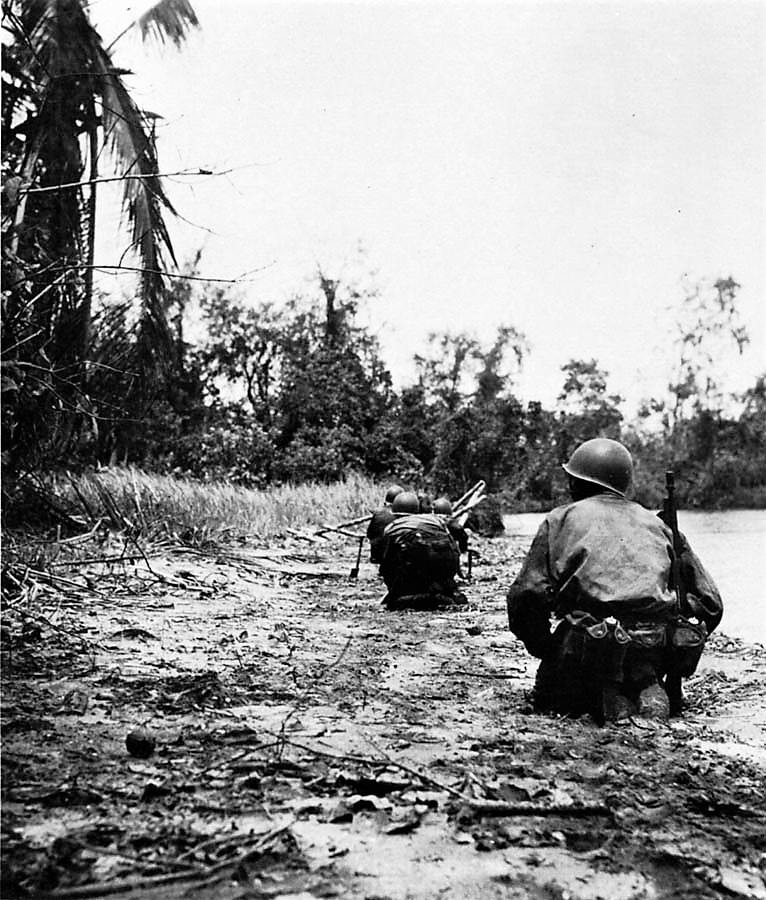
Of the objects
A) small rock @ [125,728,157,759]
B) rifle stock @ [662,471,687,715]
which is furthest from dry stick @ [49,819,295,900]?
rifle stock @ [662,471,687,715]

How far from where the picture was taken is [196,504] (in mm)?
11977

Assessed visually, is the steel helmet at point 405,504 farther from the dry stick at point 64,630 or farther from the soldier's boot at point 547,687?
the soldier's boot at point 547,687

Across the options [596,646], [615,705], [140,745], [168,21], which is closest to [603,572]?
[596,646]

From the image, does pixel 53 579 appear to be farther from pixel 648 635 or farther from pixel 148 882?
pixel 148 882

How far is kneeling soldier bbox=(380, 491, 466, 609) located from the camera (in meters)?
9.38

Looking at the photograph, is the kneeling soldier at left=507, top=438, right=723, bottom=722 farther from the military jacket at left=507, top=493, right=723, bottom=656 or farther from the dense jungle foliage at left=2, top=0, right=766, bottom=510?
the dense jungle foliage at left=2, top=0, right=766, bottom=510

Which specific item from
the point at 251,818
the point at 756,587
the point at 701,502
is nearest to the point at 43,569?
the point at 251,818

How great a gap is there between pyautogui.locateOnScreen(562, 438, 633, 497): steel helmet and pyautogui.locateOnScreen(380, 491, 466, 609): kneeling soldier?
14.0 feet

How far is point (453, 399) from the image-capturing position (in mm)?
27969

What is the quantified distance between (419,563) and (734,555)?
13.6 metres

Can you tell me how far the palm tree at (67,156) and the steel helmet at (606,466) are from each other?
317 cm

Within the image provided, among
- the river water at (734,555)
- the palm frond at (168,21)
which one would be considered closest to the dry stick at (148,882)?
the palm frond at (168,21)

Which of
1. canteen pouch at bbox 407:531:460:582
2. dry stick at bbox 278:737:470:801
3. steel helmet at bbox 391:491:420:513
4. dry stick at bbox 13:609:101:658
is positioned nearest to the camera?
dry stick at bbox 278:737:470:801

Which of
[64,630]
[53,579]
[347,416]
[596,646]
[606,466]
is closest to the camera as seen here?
[596,646]
